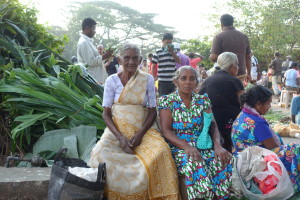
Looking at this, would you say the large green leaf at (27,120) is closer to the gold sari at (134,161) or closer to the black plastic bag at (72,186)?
the gold sari at (134,161)

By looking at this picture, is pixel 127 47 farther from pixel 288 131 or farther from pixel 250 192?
pixel 288 131

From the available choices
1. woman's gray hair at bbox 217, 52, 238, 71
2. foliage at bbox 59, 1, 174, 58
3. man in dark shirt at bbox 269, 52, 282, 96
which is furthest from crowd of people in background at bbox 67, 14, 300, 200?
foliage at bbox 59, 1, 174, 58

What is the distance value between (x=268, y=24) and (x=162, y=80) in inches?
584

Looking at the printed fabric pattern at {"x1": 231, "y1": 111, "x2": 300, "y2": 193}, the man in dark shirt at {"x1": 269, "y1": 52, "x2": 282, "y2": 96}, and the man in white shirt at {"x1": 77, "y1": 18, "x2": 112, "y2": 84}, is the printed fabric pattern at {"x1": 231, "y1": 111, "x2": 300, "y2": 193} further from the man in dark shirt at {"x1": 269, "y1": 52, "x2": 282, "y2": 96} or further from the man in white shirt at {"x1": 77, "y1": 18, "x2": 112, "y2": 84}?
the man in dark shirt at {"x1": 269, "y1": 52, "x2": 282, "y2": 96}

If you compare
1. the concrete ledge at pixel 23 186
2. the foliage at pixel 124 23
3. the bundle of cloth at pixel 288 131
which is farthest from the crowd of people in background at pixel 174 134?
the foliage at pixel 124 23

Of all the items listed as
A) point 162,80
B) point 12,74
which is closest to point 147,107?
point 12,74

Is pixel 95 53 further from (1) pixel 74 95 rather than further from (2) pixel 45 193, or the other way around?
(2) pixel 45 193

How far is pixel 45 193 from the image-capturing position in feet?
12.3

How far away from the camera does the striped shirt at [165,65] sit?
26.7 ft

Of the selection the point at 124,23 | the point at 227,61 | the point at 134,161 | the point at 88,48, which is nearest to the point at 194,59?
the point at 88,48

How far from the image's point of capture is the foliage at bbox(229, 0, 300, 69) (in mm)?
21188

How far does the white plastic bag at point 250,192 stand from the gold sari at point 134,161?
0.62 metres

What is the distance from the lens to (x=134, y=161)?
3467 mm

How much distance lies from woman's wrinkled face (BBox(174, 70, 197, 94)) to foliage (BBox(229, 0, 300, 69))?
18.5 m
